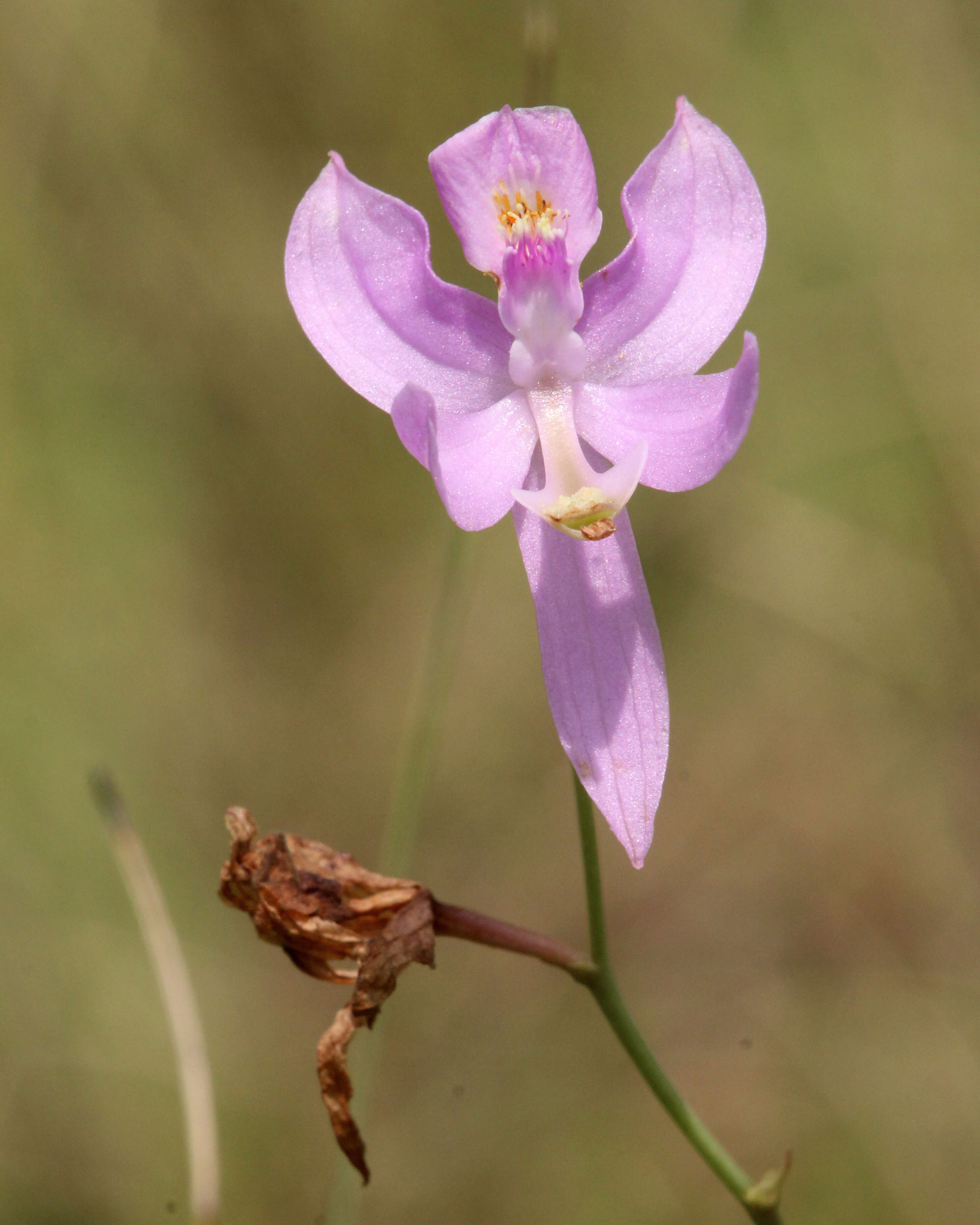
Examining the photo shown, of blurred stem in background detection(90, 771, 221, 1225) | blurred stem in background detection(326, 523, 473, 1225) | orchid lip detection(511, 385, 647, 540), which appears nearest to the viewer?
orchid lip detection(511, 385, 647, 540)

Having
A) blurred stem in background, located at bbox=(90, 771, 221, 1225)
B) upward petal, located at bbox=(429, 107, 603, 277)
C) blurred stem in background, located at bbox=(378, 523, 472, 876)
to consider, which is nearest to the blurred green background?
blurred stem in background, located at bbox=(378, 523, 472, 876)

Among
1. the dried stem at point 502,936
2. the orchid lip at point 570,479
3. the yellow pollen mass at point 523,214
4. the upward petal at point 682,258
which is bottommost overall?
the dried stem at point 502,936

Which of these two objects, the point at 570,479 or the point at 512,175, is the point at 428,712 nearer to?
the point at 570,479

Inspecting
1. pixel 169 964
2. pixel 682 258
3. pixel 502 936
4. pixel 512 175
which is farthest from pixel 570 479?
pixel 169 964

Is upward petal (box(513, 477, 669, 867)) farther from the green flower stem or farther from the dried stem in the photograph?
the dried stem

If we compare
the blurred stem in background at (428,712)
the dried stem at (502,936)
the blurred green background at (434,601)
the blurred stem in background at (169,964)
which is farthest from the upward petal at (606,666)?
the blurred green background at (434,601)

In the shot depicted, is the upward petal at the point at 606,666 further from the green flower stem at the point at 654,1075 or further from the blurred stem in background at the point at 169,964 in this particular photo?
the blurred stem in background at the point at 169,964
